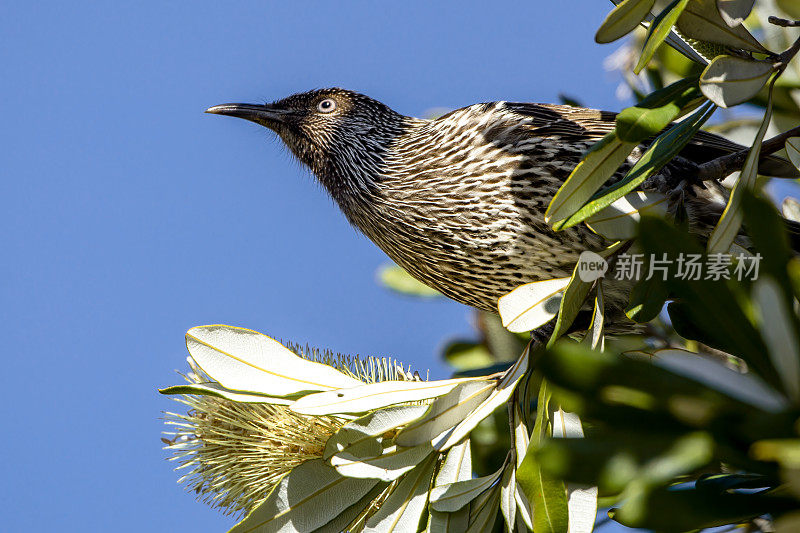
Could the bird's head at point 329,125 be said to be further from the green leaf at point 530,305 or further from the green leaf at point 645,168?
the green leaf at point 645,168

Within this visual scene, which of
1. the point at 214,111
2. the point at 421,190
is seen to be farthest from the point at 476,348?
the point at 214,111

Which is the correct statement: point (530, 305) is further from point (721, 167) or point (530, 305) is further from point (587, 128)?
point (587, 128)

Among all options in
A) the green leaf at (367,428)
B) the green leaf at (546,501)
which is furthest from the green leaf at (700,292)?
the green leaf at (367,428)

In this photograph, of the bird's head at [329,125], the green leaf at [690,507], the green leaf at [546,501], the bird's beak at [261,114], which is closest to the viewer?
the green leaf at [690,507]

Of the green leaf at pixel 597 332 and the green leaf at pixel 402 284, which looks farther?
the green leaf at pixel 402 284

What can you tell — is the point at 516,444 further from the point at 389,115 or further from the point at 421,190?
the point at 389,115

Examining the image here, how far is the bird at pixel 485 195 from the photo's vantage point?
7.66 ft

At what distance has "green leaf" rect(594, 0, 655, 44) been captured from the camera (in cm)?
140

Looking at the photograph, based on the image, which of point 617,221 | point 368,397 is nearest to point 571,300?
point 617,221

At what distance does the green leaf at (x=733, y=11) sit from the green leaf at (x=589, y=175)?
0.94 feet

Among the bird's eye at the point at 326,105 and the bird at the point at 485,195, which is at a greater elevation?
the bird's eye at the point at 326,105

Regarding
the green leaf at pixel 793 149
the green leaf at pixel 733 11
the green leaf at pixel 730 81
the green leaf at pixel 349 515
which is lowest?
the green leaf at pixel 349 515

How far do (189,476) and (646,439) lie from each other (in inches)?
58.3

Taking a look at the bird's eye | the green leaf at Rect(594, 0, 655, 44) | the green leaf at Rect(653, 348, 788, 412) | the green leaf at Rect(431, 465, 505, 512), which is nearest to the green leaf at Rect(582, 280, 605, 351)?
the green leaf at Rect(431, 465, 505, 512)
